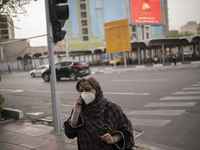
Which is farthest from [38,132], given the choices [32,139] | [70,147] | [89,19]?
[89,19]

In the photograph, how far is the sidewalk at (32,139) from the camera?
4.31 m

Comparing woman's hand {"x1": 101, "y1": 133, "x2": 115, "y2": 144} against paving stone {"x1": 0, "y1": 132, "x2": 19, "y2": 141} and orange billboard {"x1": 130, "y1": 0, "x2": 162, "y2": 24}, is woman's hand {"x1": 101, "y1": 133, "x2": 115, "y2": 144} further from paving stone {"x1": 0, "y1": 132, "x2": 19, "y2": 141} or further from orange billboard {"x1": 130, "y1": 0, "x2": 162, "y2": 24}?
orange billboard {"x1": 130, "y1": 0, "x2": 162, "y2": 24}

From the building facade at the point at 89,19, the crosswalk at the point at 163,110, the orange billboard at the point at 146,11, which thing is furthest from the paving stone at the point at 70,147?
the building facade at the point at 89,19

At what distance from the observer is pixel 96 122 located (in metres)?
2.03

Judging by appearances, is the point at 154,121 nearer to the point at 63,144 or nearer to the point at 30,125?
the point at 63,144

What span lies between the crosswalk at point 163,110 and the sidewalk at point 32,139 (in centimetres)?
181

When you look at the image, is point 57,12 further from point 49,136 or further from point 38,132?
point 38,132

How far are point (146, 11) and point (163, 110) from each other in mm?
33334

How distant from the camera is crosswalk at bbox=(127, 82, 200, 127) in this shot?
5644mm

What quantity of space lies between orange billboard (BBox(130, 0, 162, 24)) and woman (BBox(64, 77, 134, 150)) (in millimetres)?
35049

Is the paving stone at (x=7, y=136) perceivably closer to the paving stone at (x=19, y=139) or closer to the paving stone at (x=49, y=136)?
the paving stone at (x=19, y=139)

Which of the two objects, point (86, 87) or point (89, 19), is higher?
point (89, 19)

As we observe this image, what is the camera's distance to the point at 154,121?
5641 millimetres

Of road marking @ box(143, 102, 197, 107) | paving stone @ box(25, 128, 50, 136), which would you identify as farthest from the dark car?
paving stone @ box(25, 128, 50, 136)
